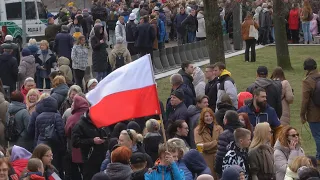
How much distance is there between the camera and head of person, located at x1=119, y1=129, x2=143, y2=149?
46.3 ft

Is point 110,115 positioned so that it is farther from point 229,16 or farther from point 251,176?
point 229,16

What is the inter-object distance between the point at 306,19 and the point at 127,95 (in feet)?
87.7

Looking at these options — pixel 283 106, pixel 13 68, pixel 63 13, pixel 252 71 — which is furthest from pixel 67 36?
pixel 63 13

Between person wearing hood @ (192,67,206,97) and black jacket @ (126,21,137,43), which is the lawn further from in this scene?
person wearing hood @ (192,67,206,97)

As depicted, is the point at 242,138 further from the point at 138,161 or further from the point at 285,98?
the point at 285,98

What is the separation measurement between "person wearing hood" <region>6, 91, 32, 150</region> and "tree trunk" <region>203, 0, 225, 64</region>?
1072cm

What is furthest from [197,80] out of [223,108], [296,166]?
[296,166]

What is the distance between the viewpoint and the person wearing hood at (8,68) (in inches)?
909

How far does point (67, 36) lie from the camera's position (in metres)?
27.1

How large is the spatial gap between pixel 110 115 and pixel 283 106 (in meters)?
6.49

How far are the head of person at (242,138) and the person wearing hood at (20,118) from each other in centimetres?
425

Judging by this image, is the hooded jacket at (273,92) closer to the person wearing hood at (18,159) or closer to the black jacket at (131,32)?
the person wearing hood at (18,159)

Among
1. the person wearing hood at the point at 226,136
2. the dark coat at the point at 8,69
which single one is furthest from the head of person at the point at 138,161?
the dark coat at the point at 8,69

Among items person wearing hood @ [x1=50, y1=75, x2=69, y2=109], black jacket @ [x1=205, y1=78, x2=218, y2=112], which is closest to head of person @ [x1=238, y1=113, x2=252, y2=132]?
black jacket @ [x1=205, y1=78, x2=218, y2=112]
